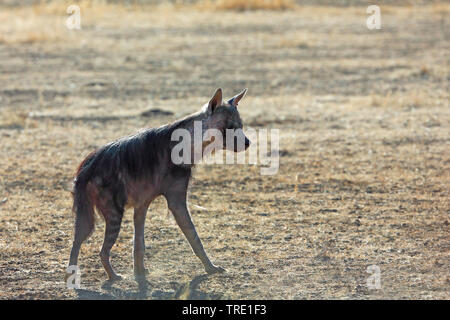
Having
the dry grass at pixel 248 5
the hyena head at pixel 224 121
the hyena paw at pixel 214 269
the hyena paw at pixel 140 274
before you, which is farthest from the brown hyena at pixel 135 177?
the dry grass at pixel 248 5

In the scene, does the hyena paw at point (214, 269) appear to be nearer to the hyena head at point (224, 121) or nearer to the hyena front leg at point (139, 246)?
the hyena front leg at point (139, 246)

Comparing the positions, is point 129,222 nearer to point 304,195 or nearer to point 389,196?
point 304,195

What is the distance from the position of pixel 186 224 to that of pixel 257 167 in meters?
3.82

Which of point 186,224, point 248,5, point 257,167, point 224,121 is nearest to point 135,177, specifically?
point 186,224

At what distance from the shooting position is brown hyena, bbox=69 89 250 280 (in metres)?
5.96

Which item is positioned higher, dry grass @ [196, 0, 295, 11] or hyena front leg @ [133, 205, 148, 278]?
dry grass @ [196, 0, 295, 11]

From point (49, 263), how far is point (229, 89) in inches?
362

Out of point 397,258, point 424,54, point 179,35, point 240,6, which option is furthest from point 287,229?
point 240,6

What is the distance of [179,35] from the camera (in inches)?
883

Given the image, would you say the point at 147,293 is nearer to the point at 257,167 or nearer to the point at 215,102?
the point at 215,102

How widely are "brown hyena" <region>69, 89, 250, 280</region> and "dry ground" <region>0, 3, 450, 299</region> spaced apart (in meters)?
0.49

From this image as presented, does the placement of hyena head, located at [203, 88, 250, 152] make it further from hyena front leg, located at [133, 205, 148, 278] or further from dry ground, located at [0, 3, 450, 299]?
dry ground, located at [0, 3, 450, 299]

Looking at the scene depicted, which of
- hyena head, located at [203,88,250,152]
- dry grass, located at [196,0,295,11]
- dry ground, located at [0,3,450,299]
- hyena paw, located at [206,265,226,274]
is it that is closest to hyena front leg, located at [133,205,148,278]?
dry ground, located at [0,3,450,299]
